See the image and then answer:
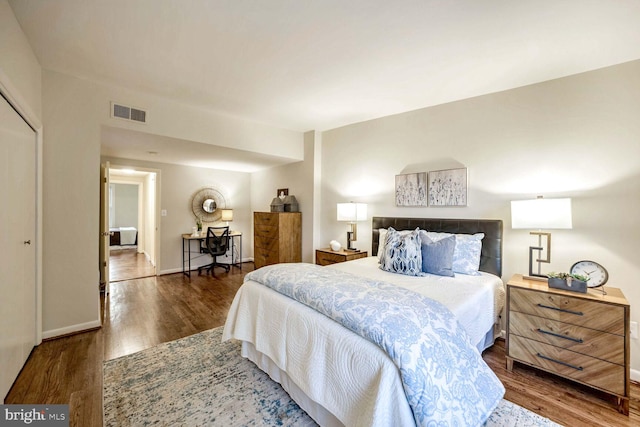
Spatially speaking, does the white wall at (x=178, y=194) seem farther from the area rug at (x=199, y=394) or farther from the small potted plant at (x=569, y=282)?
the small potted plant at (x=569, y=282)

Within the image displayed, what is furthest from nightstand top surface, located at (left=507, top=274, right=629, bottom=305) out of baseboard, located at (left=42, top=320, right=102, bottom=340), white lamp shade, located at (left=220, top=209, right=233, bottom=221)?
white lamp shade, located at (left=220, top=209, right=233, bottom=221)

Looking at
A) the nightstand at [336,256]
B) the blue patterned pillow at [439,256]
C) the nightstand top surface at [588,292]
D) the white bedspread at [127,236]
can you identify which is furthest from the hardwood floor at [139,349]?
the white bedspread at [127,236]

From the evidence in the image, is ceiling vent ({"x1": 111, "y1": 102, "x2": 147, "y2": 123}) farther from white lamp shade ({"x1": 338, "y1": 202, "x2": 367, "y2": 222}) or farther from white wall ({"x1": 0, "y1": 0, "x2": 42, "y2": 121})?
white lamp shade ({"x1": 338, "y1": 202, "x2": 367, "y2": 222})

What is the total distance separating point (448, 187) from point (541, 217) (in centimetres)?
99

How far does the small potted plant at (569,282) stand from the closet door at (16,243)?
147 inches

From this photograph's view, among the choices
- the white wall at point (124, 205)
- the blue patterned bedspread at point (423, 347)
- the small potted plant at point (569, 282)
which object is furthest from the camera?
the white wall at point (124, 205)

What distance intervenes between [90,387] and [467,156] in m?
3.83

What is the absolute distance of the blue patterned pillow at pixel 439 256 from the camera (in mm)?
2465

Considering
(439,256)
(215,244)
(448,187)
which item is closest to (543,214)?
(439,256)

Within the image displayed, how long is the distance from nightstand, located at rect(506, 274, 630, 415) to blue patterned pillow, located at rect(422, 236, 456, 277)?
0.49m

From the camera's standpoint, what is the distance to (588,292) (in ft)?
6.51

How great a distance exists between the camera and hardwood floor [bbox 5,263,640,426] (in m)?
1.73

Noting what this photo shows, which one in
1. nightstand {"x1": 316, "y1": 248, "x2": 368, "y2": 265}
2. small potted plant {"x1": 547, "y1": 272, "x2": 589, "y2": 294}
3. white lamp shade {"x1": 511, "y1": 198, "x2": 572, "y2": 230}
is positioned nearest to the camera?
small potted plant {"x1": 547, "y1": 272, "x2": 589, "y2": 294}

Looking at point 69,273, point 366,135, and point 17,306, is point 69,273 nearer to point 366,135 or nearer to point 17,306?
point 17,306
